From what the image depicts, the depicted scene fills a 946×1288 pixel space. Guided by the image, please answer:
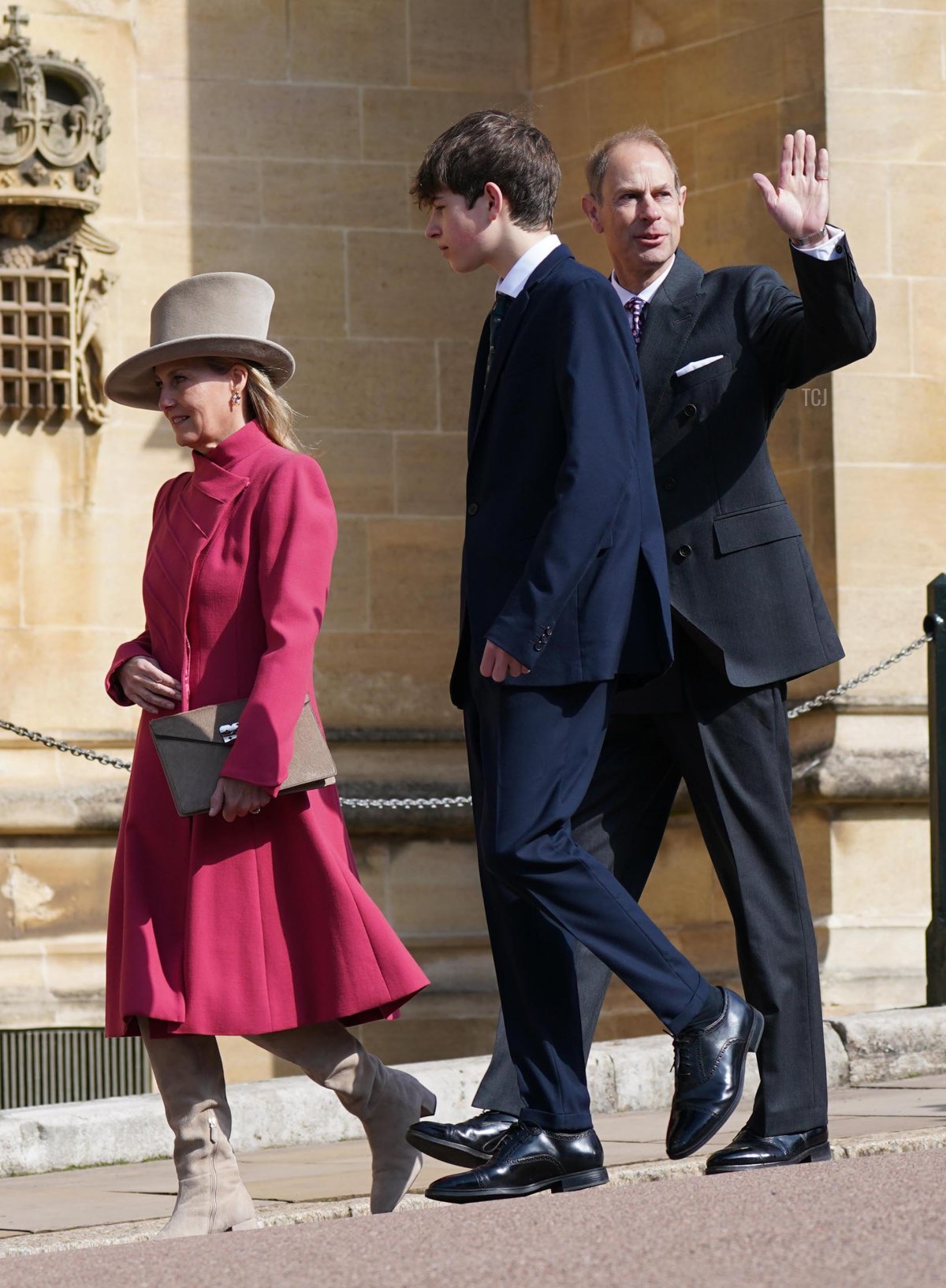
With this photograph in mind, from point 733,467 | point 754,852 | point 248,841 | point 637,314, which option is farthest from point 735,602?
point 248,841

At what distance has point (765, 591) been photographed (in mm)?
4402

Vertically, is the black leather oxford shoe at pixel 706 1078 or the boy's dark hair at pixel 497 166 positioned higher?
the boy's dark hair at pixel 497 166

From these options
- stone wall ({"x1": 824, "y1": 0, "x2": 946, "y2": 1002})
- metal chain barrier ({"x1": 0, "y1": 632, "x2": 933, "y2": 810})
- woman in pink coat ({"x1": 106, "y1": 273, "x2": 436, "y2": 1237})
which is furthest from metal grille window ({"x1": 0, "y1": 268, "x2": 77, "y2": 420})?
woman in pink coat ({"x1": 106, "y1": 273, "x2": 436, "y2": 1237})

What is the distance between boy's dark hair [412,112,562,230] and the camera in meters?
4.21

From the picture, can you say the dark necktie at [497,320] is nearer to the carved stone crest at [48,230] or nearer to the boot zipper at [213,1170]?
the boot zipper at [213,1170]

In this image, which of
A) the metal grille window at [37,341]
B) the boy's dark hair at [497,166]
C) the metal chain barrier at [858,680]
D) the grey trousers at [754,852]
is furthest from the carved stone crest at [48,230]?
the grey trousers at [754,852]

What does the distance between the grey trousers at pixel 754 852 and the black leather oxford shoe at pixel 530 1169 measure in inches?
8.6

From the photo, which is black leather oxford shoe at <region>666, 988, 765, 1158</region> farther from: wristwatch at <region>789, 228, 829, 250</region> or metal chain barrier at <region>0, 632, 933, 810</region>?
metal chain barrier at <region>0, 632, 933, 810</region>

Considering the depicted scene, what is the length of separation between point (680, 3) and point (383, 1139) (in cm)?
583

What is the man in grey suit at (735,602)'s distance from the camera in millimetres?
4266

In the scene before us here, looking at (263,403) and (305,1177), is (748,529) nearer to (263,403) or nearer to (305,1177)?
(263,403)

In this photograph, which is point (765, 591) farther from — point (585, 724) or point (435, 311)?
point (435, 311)

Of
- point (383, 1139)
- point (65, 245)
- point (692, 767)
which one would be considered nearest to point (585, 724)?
point (692, 767)

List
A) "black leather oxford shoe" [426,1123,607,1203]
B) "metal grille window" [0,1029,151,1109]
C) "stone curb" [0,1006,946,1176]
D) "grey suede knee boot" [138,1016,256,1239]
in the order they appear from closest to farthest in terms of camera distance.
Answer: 1. "black leather oxford shoe" [426,1123,607,1203]
2. "grey suede knee boot" [138,1016,256,1239]
3. "stone curb" [0,1006,946,1176]
4. "metal grille window" [0,1029,151,1109]
